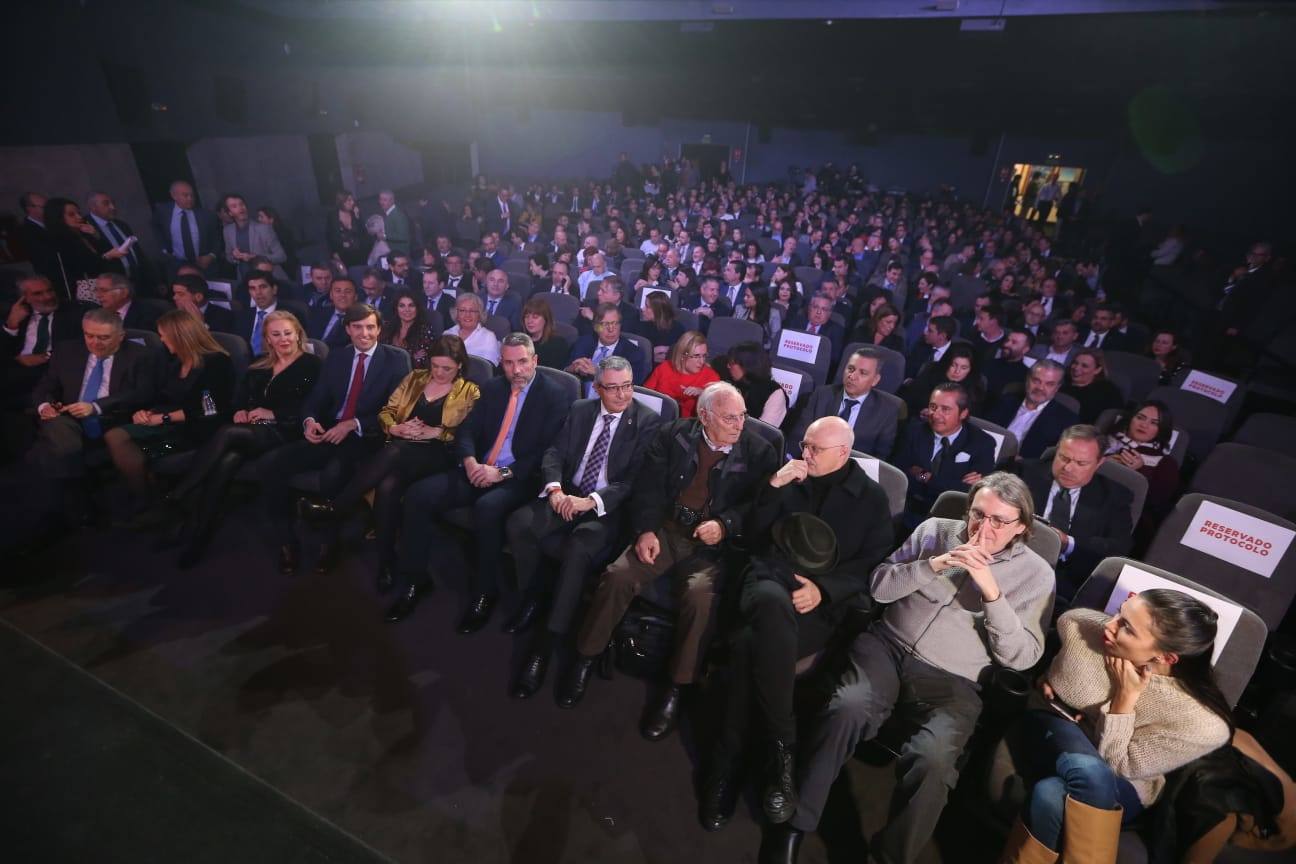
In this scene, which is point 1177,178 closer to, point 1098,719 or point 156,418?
point 1098,719

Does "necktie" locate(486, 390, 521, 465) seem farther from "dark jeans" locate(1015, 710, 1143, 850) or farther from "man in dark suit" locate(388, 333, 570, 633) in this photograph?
"dark jeans" locate(1015, 710, 1143, 850)

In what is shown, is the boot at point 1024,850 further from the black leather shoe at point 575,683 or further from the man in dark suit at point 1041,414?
the man in dark suit at point 1041,414

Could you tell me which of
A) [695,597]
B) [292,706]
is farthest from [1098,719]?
[292,706]

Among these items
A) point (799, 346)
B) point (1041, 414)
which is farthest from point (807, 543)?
point (799, 346)

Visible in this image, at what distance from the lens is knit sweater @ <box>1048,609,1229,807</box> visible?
1595 mm

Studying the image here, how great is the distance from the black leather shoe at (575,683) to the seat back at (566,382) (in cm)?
138

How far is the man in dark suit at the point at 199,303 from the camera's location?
14.7 feet

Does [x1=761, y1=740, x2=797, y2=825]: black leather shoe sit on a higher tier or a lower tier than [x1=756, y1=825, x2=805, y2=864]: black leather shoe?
higher

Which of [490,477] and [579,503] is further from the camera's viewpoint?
[490,477]

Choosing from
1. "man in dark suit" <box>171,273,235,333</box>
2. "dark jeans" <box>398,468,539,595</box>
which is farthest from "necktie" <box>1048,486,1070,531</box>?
→ "man in dark suit" <box>171,273,235,333</box>

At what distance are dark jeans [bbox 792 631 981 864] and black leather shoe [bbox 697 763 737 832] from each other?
24 centimetres

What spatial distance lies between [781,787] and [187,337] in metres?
3.86

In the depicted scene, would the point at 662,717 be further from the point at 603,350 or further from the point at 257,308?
the point at 257,308

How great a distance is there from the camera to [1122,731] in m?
1.67
